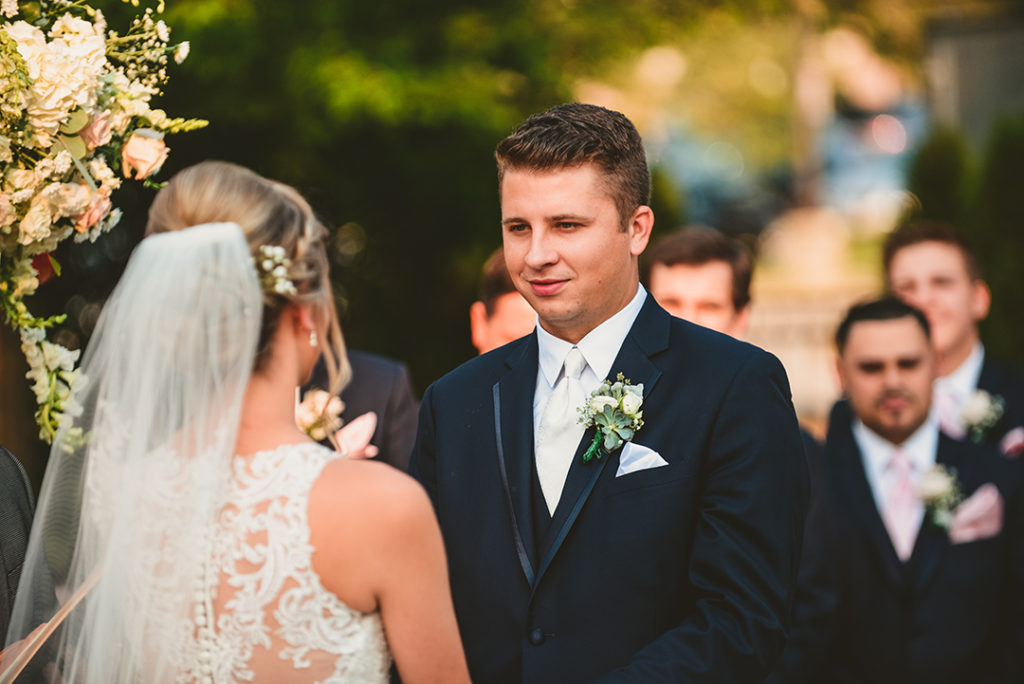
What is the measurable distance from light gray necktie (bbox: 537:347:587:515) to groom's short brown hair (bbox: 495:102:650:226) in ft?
1.44

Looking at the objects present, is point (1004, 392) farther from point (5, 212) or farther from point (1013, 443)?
point (5, 212)

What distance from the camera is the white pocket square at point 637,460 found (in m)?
2.75

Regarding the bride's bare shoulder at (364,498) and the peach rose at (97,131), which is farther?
the peach rose at (97,131)

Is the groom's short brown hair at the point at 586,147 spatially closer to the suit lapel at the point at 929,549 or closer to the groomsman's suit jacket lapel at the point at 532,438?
the groomsman's suit jacket lapel at the point at 532,438

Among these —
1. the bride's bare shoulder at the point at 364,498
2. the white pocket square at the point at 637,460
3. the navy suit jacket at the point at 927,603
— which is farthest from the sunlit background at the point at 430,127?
the navy suit jacket at the point at 927,603

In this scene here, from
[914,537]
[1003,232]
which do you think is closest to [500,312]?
[914,537]

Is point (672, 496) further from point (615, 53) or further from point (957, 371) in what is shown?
point (615, 53)

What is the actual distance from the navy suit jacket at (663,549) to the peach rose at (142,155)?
1.26 metres

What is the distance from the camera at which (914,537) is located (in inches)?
179

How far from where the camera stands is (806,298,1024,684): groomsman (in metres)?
4.35

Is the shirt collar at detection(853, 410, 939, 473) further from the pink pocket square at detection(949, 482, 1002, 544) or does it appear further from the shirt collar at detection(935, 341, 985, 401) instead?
the shirt collar at detection(935, 341, 985, 401)

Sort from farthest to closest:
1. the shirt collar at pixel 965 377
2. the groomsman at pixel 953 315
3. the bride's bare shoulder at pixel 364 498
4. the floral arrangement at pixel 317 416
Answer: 1. the shirt collar at pixel 965 377
2. the groomsman at pixel 953 315
3. the floral arrangement at pixel 317 416
4. the bride's bare shoulder at pixel 364 498

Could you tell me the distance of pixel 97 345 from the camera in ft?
8.73

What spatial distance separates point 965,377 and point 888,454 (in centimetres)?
106
